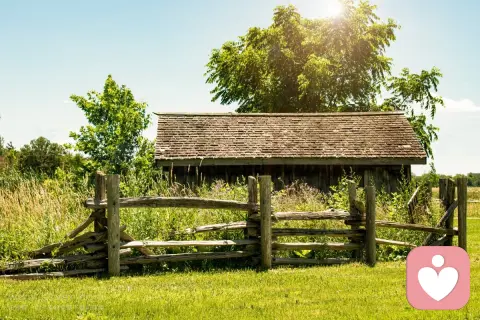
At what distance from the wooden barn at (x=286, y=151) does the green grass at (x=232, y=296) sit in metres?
8.23

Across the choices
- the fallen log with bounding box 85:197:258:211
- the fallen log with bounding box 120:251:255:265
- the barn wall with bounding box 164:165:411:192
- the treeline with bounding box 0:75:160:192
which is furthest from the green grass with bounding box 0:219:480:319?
the treeline with bounding box 0:75:160:192

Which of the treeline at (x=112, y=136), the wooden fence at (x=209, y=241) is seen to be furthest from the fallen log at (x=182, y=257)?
the treeline at (x=112, y=136)

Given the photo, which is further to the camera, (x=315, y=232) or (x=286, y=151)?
(x=286, y=151)

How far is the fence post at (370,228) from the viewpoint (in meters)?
10.5

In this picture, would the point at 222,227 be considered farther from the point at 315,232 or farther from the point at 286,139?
the point at 286,139

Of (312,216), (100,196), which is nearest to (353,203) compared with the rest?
(312,216)

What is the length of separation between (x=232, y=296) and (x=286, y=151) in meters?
11.2

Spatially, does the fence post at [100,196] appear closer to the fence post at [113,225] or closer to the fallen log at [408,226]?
the fence post at [113,225]

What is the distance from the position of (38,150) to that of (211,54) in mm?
29100

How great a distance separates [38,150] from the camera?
58.2m

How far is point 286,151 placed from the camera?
18.5 meters

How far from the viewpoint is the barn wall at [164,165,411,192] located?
18.4 m

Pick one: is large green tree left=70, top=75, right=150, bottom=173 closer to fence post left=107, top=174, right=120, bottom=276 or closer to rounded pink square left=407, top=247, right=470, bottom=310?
fence post left=107, top=174, right=120, bottom=276

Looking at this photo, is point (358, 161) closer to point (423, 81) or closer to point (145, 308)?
point (145, 308)
